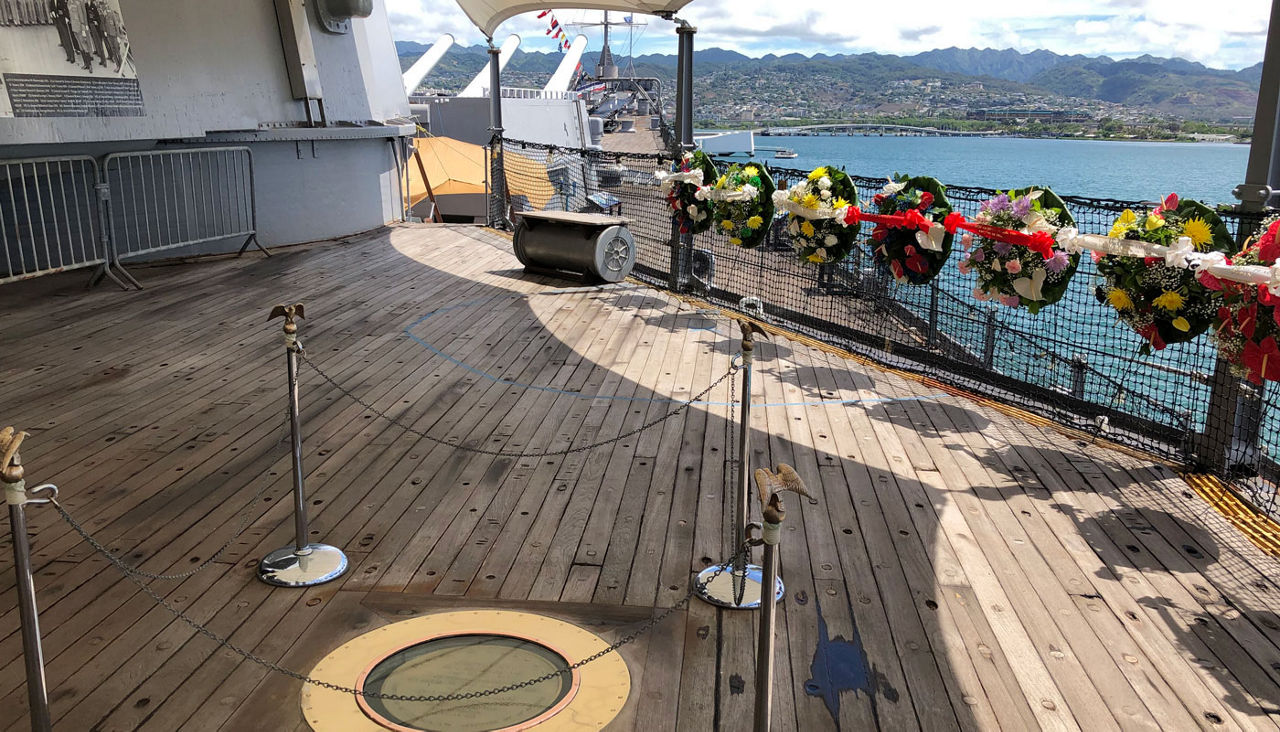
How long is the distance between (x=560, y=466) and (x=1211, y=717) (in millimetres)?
3468

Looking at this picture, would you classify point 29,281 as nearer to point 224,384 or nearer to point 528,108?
point 224,384

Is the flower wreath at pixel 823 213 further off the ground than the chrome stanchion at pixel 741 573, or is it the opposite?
the flower wreath at pixel 823 213

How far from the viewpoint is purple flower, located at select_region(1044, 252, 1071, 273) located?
19.0ft

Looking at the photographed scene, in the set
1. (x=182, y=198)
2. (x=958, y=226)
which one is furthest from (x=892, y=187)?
(x=182, y=198)

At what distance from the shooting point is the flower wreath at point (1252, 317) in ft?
14.6

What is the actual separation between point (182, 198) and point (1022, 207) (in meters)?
10.5

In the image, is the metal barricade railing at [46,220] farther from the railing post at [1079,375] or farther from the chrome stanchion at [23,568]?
the railing post at [1079,375]

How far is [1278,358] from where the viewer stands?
14.6 feet

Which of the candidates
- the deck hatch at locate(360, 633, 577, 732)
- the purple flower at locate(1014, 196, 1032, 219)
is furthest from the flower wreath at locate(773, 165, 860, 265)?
the deck hatch at locate(360, 633, 577, 732)

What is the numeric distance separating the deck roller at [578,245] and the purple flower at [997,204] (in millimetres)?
5450

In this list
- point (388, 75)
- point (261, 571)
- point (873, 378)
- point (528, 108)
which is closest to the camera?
point (261, 571)

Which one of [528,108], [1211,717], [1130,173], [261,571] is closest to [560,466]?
[261,571]

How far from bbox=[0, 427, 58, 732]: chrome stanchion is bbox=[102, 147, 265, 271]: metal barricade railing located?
927 centimetres

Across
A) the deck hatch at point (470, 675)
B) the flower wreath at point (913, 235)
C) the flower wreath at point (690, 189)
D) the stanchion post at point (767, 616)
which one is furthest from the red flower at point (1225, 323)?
the flower wreath at point (690, 189)
